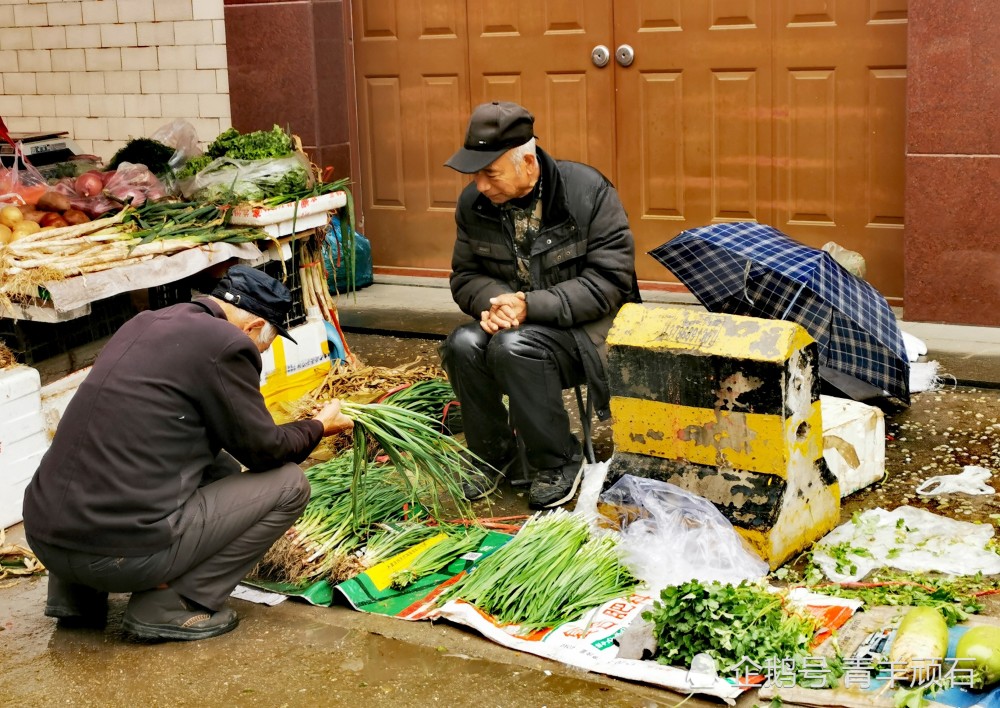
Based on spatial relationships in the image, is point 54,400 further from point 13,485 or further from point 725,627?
point 725,627

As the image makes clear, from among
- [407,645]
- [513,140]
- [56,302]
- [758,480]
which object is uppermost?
[513,140]

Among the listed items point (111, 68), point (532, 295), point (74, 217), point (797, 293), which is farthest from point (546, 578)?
point (111, 68)

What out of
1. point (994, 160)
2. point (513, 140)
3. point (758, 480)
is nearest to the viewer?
point (758, 480)

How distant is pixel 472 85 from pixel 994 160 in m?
3.25

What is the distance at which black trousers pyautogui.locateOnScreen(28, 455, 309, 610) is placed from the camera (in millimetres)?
4117

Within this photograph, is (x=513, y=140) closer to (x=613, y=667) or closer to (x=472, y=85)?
(x=613, y=667)

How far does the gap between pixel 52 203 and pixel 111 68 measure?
310 centimetres

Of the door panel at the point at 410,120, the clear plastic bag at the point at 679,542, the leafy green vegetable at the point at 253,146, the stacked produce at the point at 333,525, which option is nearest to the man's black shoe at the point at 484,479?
the stacked produce at the point at 333,525

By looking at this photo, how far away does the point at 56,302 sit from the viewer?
539cm

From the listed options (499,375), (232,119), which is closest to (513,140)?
(499,375)

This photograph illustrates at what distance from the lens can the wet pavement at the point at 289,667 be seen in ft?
12.6

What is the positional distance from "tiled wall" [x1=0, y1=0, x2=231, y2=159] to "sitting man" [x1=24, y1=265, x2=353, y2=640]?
4872 mm

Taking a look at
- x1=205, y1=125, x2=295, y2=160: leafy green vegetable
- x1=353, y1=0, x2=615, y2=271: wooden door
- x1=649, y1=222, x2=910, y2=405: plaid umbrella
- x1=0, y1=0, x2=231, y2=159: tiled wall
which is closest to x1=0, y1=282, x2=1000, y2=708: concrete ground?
x1=649, y1=222, x2=910, y2=405: plaid umbrella

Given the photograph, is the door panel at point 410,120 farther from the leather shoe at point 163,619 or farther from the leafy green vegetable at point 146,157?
the leather shoe at point 163,619
